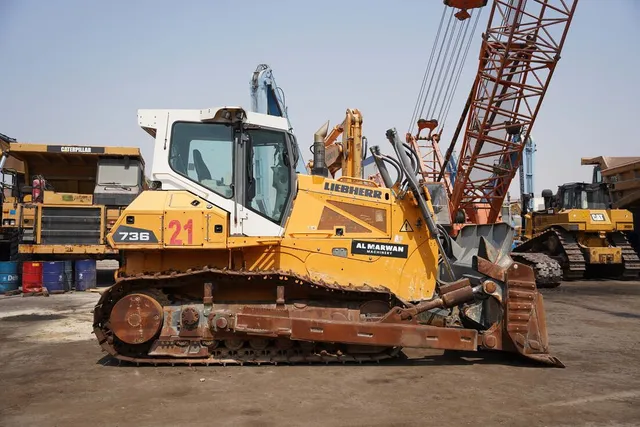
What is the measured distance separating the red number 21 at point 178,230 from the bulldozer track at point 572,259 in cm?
1426

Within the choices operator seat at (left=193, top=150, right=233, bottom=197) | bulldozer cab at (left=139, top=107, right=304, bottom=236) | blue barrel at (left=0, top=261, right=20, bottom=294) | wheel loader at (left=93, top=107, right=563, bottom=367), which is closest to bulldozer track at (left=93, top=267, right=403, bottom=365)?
wheel loader at (left=93, top=107, right=563, bottom=367)

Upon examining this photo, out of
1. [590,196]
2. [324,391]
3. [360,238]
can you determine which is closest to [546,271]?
[590,196]

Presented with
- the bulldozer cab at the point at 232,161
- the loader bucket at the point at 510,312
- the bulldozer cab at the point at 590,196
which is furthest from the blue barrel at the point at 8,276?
the bulldozer cab at the point at 590,196

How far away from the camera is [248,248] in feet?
20.6

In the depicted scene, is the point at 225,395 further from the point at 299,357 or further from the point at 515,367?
the point at 515,367

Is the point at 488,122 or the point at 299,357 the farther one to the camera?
the point at 488,122

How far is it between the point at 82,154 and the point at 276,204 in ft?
35.0

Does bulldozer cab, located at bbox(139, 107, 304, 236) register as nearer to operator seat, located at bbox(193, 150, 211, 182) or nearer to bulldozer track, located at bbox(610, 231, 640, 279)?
operator seat, located at bbox(193, 150, 211, 182)

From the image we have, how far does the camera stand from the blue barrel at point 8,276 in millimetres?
13188

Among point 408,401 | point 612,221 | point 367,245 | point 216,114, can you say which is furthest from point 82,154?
point 612,221

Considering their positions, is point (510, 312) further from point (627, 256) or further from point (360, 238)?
point (627, 256)

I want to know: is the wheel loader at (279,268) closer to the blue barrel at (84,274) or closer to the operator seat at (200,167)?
the operator seat at (200,167)

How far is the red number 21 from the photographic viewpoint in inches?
232

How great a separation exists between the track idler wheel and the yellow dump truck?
8.50 metres
